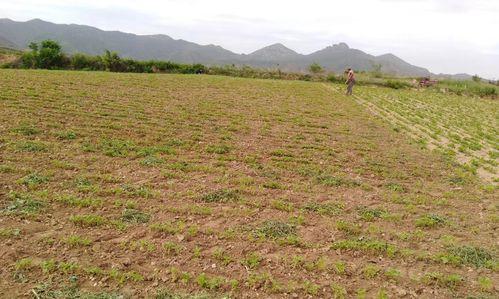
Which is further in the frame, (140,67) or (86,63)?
(140,67)

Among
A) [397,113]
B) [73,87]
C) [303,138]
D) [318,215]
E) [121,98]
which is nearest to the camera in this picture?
[318,215]

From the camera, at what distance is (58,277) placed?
178 inches

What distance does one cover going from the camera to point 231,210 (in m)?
6.63

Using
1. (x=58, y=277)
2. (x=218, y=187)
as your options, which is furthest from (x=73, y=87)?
(x=58, y=277)

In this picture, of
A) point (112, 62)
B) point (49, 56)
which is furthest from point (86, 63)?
point (49, 56)

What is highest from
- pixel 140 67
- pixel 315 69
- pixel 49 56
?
pixel 315 69

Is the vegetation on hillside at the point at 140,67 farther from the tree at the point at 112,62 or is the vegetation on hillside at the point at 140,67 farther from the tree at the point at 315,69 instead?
the tree at the point at 315,69

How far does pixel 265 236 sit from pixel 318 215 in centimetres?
137

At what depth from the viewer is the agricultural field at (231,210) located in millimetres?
4750

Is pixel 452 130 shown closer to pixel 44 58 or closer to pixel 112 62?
pixel 112 62

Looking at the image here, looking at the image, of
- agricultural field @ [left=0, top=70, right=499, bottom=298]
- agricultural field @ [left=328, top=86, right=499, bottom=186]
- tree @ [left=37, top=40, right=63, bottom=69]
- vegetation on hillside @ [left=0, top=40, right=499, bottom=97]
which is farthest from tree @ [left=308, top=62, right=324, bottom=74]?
agricultural field @ [left=0, top=70, right=499, bottom=298]

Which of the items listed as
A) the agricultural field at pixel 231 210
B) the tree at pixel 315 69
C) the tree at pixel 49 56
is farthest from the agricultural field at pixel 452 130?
the tree at pixel 49 56

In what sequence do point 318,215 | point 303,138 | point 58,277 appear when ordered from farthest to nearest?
1. point 303,138
2. point 318,215
3. point 58,277

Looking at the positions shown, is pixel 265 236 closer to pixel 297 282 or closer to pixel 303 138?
pixel 297 282
